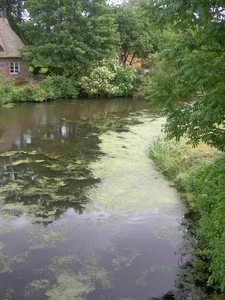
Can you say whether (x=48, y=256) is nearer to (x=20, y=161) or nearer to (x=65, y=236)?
(x=65, y=236)

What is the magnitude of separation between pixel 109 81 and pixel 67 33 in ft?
17.9

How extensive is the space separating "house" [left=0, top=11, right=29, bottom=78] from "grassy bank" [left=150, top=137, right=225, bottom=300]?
19.8m

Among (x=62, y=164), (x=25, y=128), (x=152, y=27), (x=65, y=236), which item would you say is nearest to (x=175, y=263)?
(x=65, y=236)

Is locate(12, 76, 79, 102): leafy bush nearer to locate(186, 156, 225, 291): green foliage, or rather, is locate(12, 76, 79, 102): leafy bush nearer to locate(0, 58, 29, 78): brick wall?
locate(0, 58, 29, 78): brick wall

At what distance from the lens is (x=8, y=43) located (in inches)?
1070

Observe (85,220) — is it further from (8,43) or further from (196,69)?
(8,43)

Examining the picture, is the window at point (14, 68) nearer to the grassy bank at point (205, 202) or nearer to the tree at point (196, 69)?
the grassy bank at point (205, 202)

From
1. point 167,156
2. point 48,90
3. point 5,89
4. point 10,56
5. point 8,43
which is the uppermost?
point 8,43

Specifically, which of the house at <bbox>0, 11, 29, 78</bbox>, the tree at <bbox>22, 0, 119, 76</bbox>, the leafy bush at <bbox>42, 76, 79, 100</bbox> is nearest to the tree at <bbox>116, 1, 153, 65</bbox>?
the tree at <bbox>22, 0, 119, 76</bbox>

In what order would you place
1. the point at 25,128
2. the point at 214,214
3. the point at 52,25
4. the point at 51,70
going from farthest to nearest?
the point at 51,70 < the point at 52,25 < the point at 25,128 < the point at 214,214

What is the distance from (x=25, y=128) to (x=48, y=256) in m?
11.0

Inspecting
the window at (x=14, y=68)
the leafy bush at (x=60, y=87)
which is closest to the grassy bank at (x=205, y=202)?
the leafy bush at (x=60, y=87)

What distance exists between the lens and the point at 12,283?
5.66 metres

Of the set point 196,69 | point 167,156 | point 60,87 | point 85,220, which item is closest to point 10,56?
point 60,87
